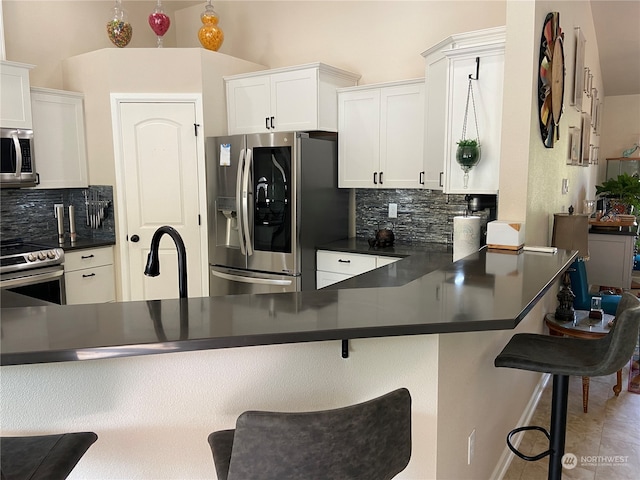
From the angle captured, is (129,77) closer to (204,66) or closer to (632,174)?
(204,66)

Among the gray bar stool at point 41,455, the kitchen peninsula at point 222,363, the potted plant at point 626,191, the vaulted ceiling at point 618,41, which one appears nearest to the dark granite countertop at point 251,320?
the kitchen peninsula at point 222,363

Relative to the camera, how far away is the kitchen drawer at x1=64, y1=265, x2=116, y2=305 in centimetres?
396

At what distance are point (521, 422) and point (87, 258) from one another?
11.0 ft

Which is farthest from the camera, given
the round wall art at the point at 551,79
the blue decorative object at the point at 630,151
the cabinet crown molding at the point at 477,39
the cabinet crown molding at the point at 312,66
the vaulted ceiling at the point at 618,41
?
the blue decorative object at the point at 630,151

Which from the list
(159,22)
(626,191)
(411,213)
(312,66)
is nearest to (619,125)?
(626,191)

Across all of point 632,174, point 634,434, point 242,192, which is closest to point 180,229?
point 242,192

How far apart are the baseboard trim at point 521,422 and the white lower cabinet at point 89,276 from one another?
316 centimetres

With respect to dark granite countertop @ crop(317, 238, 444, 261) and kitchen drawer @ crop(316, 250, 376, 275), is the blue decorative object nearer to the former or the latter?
dark granite countertop @ crop(317, 238, 444, 261)

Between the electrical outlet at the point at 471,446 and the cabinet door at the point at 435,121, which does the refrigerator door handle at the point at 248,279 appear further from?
the electrical outlet at the point at 471,446

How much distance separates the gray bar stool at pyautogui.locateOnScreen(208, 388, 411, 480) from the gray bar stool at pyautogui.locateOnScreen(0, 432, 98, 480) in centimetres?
41

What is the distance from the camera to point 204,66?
4.09 metres

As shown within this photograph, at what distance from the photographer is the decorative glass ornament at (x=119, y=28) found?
4.09m

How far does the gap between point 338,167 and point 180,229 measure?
1.41 m

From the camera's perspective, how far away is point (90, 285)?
161 inches
